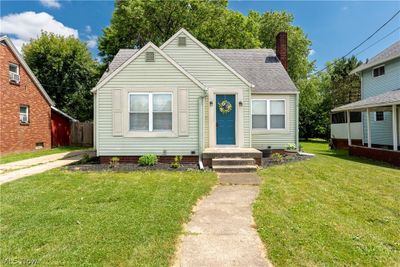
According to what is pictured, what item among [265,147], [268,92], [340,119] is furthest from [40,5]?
[340,119]

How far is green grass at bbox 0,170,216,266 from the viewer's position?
305 centimetres

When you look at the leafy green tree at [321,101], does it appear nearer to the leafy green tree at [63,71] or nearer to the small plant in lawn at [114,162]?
the leafy green tree at [63,71]

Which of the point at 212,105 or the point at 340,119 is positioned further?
the point at 340,119

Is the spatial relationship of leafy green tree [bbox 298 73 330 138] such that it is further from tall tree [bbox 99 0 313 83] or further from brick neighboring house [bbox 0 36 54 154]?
brick neighboring house [bbox 0 36 54 154]

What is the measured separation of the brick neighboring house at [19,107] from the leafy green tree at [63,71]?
8583mm

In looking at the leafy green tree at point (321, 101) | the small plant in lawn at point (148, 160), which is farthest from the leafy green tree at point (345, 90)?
the small plant in lawn at point (148, 160)

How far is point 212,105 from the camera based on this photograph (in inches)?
413

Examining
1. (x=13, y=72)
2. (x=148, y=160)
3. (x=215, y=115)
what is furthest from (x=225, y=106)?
A: (x=13, y=72)

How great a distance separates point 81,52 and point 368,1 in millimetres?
24974

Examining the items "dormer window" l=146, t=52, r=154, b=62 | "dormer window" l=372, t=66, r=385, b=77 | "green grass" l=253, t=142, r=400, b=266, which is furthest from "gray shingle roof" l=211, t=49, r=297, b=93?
"dormer window" l=372, t=66, r=385, b=77

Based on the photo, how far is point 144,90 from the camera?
928 cm

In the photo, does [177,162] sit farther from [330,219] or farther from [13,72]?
[13,72]

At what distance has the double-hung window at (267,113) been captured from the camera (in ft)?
37.9

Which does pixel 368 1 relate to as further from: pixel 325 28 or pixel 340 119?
pixel 340 119
